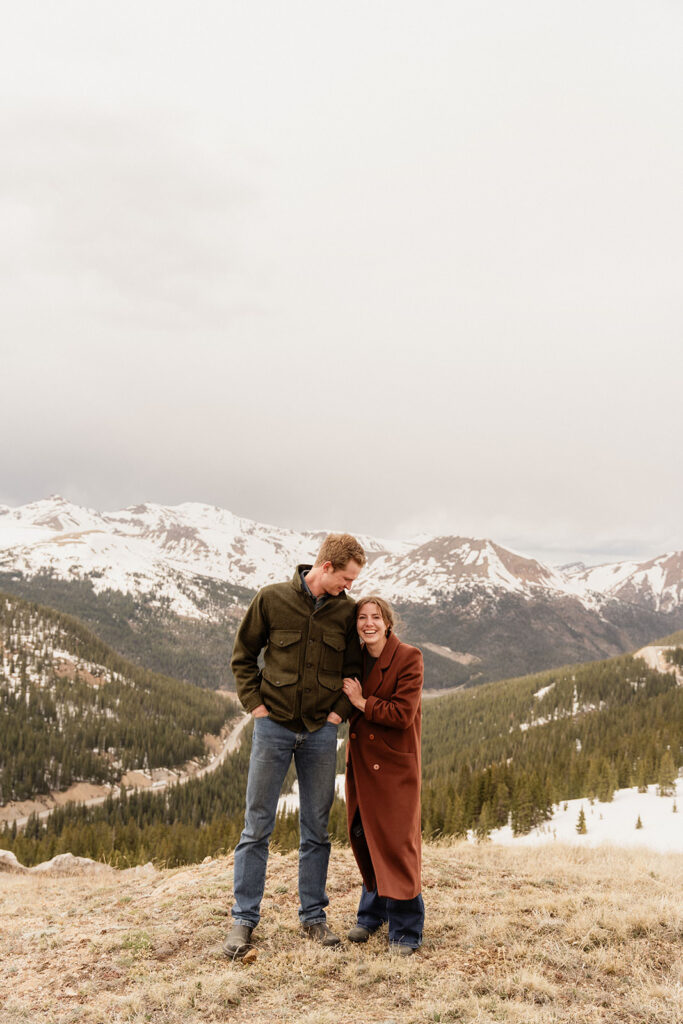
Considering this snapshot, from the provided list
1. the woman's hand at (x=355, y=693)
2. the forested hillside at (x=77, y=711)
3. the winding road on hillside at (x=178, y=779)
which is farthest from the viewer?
the forested hillside at (x=77, y=711)

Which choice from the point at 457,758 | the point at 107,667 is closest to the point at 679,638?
the point at 457,758

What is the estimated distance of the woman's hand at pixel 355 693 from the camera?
600 centimetres

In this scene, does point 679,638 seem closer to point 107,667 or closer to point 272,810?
point 107,667

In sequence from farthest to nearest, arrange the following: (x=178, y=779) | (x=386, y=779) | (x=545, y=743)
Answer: (x=178, y=779)
(x=545, y=743)
(x=386, y=779)

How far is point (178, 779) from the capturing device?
119125mm

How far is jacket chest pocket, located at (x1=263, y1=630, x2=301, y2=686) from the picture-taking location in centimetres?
608

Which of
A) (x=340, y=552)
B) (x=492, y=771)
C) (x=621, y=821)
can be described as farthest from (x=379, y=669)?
(x=492, y=771)

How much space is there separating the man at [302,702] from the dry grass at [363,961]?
0.66 meters

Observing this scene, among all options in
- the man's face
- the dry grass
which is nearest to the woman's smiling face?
the man's face

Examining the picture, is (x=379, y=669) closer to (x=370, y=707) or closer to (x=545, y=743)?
(x=370, y=707)

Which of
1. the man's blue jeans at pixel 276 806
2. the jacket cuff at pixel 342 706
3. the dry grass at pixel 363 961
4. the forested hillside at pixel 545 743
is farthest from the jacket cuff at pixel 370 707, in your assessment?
the forested hillside at pixel 545 743

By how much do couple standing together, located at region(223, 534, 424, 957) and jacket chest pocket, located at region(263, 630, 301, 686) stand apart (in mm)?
12

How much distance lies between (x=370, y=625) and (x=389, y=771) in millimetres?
1657

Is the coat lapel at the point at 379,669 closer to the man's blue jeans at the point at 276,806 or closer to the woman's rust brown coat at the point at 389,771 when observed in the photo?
the woman's rust brown coat at the point at 389,771
